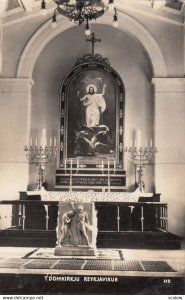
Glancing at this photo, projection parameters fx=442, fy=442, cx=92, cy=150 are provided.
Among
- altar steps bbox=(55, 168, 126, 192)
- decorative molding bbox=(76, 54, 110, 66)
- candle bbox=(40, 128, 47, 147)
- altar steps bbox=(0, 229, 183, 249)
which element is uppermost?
decorative molding bbox=(76, 54, 110, 66)

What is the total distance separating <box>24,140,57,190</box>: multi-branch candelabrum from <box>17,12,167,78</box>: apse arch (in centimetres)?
165

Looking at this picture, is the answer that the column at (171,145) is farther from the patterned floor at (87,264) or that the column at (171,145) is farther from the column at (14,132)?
the patterned floor at (87,264)

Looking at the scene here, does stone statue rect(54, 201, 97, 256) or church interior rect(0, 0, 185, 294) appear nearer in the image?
stone statue rect(54, 201, 97, 256)

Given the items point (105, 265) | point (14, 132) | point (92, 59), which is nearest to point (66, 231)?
point (105, 265)

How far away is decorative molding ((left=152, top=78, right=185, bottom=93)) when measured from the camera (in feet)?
31.4

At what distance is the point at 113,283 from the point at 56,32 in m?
6.65

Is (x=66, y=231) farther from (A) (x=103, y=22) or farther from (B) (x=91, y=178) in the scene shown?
(A) (x=103, y=22)

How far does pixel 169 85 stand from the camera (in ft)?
31.6

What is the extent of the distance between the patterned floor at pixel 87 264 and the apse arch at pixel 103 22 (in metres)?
5.01

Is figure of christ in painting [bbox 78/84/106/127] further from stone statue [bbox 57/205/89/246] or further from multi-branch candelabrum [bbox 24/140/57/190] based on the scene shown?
stone statue [bbox 57/205/89/246]

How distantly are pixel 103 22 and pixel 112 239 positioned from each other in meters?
5.10

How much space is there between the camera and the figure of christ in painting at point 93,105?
10.1 metres

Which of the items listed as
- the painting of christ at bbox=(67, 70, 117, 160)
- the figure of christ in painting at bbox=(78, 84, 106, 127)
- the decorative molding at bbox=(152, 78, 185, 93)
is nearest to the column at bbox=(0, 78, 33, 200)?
the painting of christ at bbox=(67, 70, 117, 160)

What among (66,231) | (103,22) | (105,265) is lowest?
(105,265)
